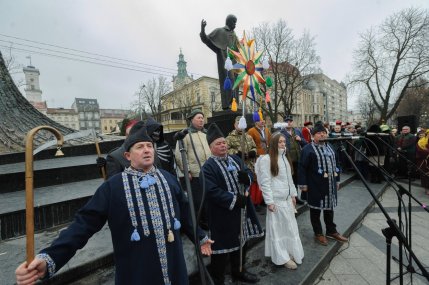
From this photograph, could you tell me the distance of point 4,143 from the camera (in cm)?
673

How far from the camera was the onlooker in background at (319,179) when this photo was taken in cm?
399

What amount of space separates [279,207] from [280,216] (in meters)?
0.13


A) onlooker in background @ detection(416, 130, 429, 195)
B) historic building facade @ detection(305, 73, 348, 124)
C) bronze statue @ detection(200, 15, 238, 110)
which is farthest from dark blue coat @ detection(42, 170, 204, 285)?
historic building facade @ detection(305, 73, 348, 124)

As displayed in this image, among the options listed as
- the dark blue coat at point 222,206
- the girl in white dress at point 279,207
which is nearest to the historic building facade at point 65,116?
the girl in white dress at point 279,207

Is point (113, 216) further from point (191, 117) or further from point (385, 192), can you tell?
point (385, 192)

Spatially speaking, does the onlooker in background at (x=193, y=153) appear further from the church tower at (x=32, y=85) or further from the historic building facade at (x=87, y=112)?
the historic building facade at (x=87, y=112)

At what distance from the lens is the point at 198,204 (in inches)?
126

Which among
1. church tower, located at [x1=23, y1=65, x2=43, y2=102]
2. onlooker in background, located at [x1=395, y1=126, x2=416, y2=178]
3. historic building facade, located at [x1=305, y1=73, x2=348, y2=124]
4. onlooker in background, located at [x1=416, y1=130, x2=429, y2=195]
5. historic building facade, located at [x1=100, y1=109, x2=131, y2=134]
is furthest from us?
historic building facade, located at [x1=100, y1=109, x2=131, y2=134]

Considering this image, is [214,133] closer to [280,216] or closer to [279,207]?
[279,207]

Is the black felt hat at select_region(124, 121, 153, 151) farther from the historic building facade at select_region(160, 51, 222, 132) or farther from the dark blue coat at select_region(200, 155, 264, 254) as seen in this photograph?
the historic building facade at select_region(160, 51, 222, 132)

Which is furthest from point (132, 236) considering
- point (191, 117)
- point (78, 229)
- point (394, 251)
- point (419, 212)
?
point (419, 212)

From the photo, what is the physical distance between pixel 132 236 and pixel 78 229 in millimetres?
355

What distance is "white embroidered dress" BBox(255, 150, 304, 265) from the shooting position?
3.38m

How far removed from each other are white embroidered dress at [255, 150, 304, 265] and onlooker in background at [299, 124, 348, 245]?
29.1 inches
